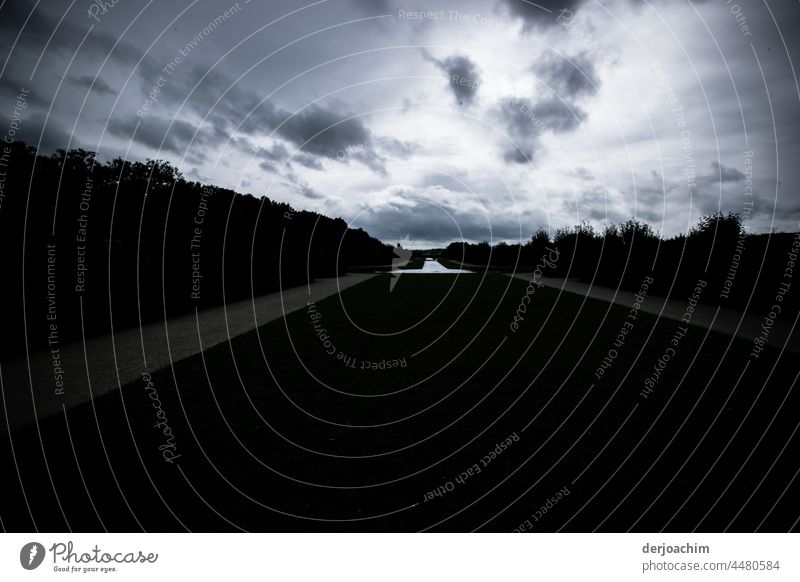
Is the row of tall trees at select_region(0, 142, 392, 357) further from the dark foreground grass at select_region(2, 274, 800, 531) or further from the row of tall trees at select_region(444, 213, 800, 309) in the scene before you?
the row of tall trees at select_region(444, 213, 800, 309)

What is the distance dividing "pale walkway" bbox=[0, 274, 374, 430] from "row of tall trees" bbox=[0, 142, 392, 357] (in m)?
0.66

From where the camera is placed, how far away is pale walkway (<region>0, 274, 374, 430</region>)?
5.71 m

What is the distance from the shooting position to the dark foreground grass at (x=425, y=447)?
333 cm

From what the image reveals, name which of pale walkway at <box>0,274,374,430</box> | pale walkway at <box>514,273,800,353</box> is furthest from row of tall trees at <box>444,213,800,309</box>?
pale walkway at <box>0,274,374,430</box>

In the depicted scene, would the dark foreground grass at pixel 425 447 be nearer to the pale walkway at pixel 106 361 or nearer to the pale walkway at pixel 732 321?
the pale walkway at pixel 106 361

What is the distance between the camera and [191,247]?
1574 centimetres

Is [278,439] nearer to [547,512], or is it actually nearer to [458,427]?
[458,427]

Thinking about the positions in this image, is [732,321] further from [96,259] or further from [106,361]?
[96,259]

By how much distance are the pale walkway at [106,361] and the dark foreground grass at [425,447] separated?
0.59 metres

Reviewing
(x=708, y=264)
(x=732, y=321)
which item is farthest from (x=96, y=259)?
(x=708, y=264)

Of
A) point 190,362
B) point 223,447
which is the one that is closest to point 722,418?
point 223,447

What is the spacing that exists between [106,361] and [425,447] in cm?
701

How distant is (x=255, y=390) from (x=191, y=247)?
1190 cm
